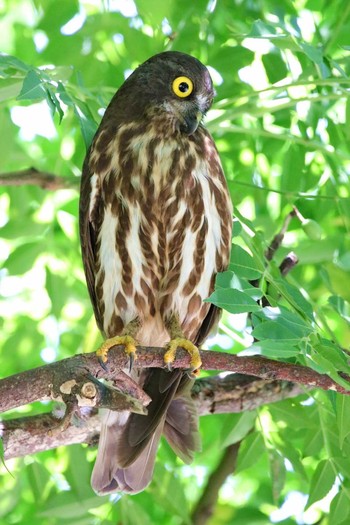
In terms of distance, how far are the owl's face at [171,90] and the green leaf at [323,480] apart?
1.46 meters

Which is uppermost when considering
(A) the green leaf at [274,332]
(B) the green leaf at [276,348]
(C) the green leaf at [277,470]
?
(A) the green leaf at [274,332]

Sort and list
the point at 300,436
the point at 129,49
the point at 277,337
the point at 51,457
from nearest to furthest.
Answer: the point at 277,337 < the point at 300,436 < the point at 129,49 < the point at 51,457

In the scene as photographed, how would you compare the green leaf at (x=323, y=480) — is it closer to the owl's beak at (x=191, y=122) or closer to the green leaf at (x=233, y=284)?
the green leaf at (x=233, y=284)

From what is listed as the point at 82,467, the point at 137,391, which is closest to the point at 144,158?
the point at 137,391

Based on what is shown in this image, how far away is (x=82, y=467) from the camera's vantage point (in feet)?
11.6

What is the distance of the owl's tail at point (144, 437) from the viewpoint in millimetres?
3576

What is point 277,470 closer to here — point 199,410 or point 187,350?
point 199,410

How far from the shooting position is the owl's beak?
12.1 feet

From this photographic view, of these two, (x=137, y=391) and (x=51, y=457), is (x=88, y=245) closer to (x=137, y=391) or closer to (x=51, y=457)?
(x=137, y=391)

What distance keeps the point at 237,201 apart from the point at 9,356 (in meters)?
1.33

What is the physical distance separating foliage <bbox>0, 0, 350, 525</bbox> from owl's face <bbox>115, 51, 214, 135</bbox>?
0.27 ft

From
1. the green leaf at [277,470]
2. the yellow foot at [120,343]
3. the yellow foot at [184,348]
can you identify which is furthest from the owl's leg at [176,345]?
the green leaf at [277,470]

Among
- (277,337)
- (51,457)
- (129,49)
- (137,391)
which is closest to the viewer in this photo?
(277,337)

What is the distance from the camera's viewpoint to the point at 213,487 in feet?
14.2
